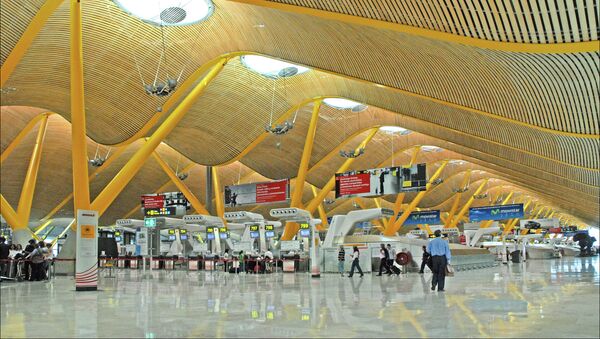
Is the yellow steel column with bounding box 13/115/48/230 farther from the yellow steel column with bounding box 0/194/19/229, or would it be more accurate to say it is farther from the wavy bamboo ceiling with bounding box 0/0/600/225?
the wavy bamboo ceiling with bounding box 0/0/600/225

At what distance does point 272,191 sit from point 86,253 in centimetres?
2271

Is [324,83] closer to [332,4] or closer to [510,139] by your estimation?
[510,139]

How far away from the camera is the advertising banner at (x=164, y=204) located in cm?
4350

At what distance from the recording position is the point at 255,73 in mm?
33344

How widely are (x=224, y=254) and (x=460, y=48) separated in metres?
23.7

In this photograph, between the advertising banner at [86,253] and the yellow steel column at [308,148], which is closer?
the advertising banner at [86,253]

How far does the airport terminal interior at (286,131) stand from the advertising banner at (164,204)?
106 millimetres

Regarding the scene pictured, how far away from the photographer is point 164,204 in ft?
143

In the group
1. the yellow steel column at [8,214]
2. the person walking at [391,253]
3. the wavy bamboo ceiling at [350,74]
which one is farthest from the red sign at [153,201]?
the person walking at [391,253]

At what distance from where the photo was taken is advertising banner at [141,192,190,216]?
43.5 metres

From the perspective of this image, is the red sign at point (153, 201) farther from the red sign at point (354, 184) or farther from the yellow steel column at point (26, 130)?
the red sign at point (354, 184)

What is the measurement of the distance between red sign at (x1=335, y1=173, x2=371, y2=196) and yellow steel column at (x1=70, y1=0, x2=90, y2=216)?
2102 centimetres

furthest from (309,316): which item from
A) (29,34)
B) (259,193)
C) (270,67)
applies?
(259,193)

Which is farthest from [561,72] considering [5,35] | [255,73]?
[255,73]
